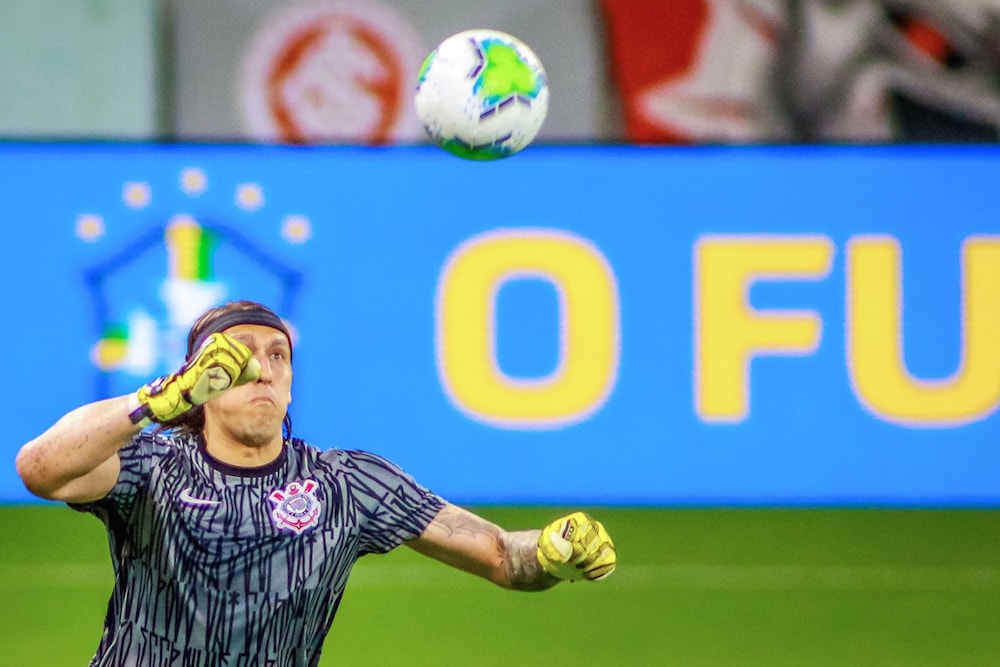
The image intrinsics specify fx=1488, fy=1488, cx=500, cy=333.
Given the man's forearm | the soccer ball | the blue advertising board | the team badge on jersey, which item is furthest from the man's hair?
the blue advertising board

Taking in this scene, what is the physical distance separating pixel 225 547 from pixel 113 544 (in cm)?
33

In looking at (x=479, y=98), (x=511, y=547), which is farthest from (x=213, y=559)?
(x=479, y=98)

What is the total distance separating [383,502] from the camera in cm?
451

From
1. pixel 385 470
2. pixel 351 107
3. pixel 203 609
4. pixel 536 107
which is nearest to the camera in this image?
pixel 203 609

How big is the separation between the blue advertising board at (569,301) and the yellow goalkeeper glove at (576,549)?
4.95 metres

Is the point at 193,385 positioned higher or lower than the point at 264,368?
lower

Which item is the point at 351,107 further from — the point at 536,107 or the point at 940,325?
the point at 536,107

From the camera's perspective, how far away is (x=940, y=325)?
9.47 metres

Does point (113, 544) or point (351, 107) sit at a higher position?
point (351, 107)

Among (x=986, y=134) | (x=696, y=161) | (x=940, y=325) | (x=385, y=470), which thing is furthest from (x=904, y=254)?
(x=385, y=470)

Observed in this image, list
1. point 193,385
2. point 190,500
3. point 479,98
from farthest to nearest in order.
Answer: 1. point 479,98
2. point 190,500
3. point 193,385

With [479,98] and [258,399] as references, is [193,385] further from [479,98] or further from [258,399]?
[479,98]

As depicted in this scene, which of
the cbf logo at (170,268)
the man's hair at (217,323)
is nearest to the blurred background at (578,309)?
the cbf logo at (170,268)

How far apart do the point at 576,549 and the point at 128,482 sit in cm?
127
